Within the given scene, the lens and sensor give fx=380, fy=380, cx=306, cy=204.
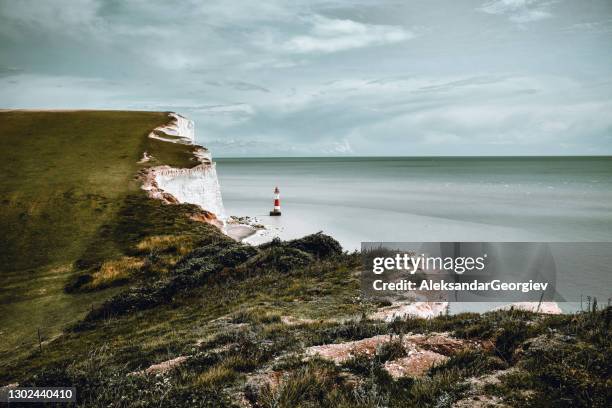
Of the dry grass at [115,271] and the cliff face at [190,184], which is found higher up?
the cliff face at [190,184]

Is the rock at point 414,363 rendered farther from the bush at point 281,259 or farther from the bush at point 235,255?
the bush at point 235,255

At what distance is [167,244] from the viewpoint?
66.5ft

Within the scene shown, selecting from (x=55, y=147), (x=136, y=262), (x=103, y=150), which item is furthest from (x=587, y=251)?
(x=55, y=147)

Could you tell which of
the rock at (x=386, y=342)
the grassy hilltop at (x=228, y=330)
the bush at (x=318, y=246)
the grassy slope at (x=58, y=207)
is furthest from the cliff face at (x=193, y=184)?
the rock at (x=386, y=342)

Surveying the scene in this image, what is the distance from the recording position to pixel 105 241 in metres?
19.9

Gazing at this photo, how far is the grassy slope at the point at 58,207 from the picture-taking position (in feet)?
45.9

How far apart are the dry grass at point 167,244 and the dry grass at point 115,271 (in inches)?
49.9

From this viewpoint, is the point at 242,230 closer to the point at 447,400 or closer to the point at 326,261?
the point at 326,261

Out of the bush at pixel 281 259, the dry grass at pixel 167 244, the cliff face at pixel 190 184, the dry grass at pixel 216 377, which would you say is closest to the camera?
the dry grass at pixel 216 377

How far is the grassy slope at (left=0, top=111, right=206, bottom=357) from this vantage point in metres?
14.0

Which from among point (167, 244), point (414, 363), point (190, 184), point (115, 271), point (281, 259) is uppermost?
point (190, 184)

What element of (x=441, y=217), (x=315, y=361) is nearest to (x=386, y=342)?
(x=315, y=361)

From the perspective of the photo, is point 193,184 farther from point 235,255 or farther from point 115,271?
point 235,255

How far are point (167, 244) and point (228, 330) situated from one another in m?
13.5
